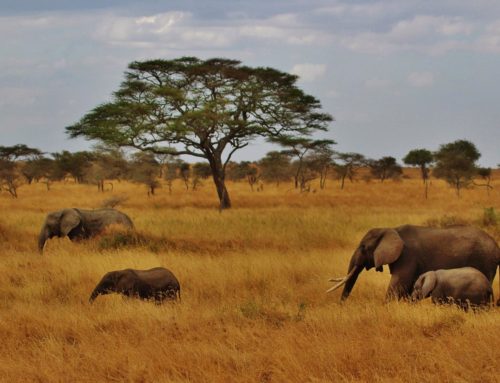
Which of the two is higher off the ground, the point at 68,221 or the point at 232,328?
the point at 68,221

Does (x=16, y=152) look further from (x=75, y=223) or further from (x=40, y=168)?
(x=75, y=223)

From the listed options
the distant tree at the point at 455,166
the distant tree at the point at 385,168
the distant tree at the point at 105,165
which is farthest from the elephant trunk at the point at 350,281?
the distant tree at the point at 385,168

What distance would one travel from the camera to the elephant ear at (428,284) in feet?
25.0

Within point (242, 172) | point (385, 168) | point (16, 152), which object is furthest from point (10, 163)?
point (385, 168)

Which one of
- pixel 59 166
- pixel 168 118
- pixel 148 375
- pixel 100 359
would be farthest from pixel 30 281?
pixel 59 166

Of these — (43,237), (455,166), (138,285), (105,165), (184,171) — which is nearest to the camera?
(138,285)

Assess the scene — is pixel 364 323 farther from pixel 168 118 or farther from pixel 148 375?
pixel 168 118

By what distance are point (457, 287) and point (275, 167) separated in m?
53.2

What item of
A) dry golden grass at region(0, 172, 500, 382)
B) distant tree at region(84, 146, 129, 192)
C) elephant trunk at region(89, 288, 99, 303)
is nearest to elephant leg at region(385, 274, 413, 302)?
dry golden grass at region(0, 172, 500, 382)

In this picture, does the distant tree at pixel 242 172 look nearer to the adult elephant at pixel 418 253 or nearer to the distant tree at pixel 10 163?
the distant tree at pixel 10 163

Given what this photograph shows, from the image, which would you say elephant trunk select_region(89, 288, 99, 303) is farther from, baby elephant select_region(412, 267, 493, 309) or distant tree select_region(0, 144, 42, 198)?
distant tree select_region(0, 144, 42, 198)

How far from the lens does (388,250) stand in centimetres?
830

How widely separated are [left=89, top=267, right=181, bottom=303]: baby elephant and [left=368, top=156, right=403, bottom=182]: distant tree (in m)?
59.1

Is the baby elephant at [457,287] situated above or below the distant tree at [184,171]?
below
